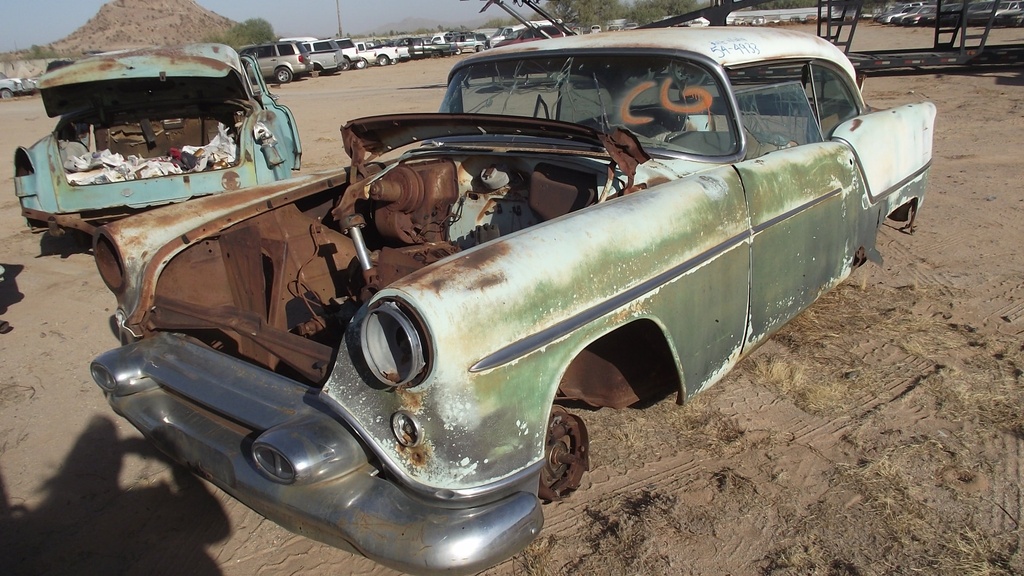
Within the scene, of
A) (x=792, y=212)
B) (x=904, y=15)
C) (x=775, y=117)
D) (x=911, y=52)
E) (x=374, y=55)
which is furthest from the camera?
(x=374, y=55)

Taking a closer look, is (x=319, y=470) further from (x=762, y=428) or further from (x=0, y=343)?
(x=0, y=343)

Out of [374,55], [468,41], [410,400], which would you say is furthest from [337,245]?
[468,41]

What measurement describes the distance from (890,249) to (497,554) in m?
4.22

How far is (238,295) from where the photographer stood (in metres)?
3.02

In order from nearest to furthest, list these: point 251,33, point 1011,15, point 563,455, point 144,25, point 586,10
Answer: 1. point 563,455
2. point 1011,15
3. point 586,10
4. point 251,33
5. point 144,25

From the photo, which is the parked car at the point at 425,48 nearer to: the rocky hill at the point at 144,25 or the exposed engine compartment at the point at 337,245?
the exposed engine compartment at the point at 337,245

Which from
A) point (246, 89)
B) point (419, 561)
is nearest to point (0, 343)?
point (246, 89)

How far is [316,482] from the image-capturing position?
6.43 feet

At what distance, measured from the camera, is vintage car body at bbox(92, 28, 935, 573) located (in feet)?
6.19

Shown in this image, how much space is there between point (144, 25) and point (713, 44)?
2920 inches

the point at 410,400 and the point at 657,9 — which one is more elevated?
the point at 410,400

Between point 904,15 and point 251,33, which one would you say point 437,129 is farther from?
point 251,33

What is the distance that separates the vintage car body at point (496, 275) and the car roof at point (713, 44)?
0.02 metres

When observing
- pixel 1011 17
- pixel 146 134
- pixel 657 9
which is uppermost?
pixel 146 134
